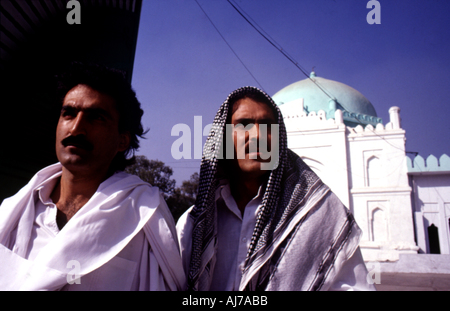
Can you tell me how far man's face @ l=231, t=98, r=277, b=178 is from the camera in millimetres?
1249

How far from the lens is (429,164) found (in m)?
10.8

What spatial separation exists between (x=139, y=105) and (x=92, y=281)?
0.80 m

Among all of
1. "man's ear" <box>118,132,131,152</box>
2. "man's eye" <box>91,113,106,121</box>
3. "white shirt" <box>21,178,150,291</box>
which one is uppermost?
"man's eye" <box>91,113,106,121</box>

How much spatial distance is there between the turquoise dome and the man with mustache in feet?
42.3

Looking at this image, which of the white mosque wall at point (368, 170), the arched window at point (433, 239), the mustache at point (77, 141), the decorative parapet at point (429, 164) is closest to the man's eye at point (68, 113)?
the mustache at point (77, 141)

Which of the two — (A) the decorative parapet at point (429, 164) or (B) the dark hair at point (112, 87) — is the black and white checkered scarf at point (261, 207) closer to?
(B) the dark hair at point (112, 87)

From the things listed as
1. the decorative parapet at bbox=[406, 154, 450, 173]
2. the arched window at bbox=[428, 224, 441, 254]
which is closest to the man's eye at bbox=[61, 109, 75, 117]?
the decorative parapet at bbox=[406, 154, 450, 173]

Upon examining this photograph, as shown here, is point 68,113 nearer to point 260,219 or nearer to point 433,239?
point 260,219

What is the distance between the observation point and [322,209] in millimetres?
1181

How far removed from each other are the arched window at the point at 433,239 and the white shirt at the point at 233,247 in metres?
12.1

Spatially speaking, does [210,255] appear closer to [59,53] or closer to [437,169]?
[59,53]

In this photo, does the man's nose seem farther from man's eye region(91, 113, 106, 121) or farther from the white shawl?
the white shawl

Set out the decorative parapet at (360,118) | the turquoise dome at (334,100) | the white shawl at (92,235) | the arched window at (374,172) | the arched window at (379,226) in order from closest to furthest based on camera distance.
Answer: the white shawl at (92,235)
the arched window at (379,226)
the arched window at (374,172)
the decorative parapet at (360,118)
the turquoise dome at (334,100)

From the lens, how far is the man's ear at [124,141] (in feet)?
4.24
